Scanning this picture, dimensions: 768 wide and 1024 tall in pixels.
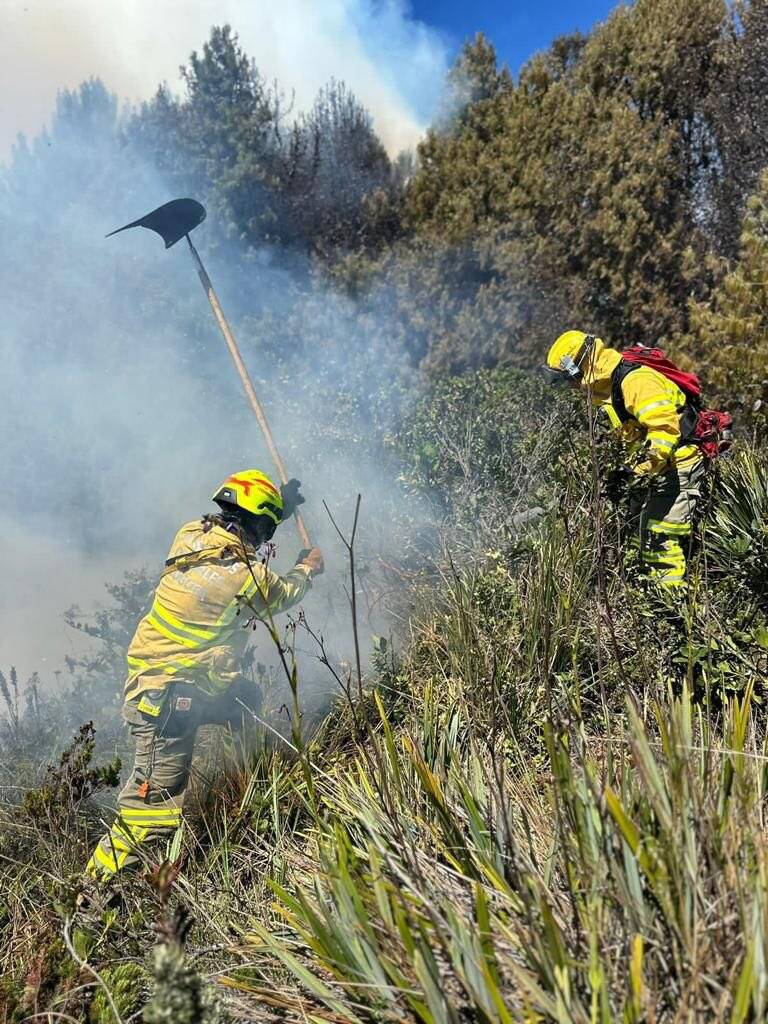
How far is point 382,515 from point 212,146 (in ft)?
26.4

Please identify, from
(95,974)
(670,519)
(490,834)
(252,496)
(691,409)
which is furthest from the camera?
(691,409)

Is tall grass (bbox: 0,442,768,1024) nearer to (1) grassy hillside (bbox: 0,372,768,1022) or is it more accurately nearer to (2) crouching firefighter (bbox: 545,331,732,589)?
(1) grassy hillside (bbox: 0,372,768,1022)

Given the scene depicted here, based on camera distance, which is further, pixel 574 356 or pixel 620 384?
pixel 574 356

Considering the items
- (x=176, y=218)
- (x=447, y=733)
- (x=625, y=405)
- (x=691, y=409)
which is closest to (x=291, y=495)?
(x=447, y=733)

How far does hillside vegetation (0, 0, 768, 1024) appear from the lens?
1.76m

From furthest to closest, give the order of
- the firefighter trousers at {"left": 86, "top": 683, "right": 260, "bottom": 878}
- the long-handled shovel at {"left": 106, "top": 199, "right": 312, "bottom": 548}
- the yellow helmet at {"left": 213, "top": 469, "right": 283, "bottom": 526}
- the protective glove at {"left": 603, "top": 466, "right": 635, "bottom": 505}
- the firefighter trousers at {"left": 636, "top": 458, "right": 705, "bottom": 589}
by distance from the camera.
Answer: the long-handled shovel at {"left": 106, "top": 199, "right": 312, "bottom": 548}
the firefighter trousers at {"left": 636, "top": 458, "right": 705, "bottom": 589}
the protective glove at {"left": 603, "top": 466, "right": 635, "bottom": 505}
the yellow helmet at {"left": 213, "top": 469, "right": 283, "bottom": 526}
the firefighter trousers at {"left": 86, "top": 683, "right": 260, "bottom": 878}

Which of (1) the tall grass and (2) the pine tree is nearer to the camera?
(1) the tall grass

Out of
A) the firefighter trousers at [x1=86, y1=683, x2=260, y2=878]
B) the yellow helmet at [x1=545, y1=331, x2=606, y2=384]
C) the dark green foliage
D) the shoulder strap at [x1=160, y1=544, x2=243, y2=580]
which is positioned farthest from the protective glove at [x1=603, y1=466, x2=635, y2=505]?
the dark green foliage

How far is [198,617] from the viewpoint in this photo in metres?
3.72

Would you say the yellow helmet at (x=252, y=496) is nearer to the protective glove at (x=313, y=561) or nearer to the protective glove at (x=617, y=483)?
the protective glove at (x=313, y=561)

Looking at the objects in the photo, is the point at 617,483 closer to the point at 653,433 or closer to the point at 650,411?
the point at 653,433

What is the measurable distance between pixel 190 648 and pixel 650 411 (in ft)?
9.06

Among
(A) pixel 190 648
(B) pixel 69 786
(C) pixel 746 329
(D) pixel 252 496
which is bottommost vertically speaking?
(B) pixel 69 786

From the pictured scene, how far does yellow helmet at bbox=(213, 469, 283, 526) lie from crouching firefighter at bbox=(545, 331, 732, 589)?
68.6 inches
